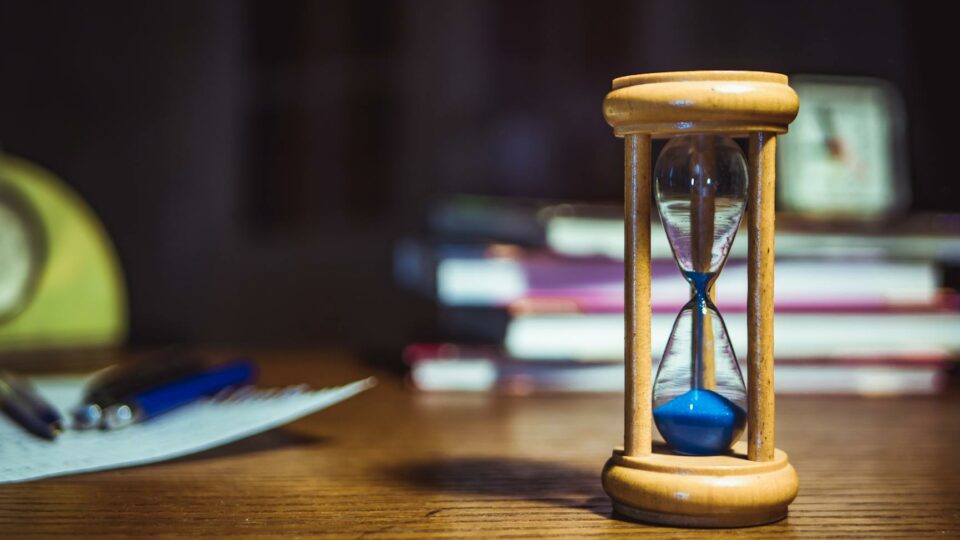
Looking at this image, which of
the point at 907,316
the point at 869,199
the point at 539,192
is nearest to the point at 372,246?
the point at 539,192

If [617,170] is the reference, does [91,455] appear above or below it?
below

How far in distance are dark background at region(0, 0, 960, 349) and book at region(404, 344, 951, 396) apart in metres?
0.70

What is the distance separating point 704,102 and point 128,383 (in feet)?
1.75

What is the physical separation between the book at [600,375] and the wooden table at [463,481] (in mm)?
67

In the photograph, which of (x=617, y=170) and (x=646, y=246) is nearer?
(x=646, y=246)

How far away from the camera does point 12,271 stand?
4.49 feet

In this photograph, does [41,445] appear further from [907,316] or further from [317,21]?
[317,21]

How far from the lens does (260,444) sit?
0.77 m

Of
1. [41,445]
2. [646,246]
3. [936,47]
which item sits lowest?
[41,445]

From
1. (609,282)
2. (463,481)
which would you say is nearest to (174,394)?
(463,481)

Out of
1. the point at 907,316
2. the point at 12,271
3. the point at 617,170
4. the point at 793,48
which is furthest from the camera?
the point at 617,170

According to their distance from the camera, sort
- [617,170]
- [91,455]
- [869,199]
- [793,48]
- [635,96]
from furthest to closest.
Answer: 1. [617,170]
2. [793,48]
3. [869,199]
4. [91,455]
5. [635,96]

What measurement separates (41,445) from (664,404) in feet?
1.41

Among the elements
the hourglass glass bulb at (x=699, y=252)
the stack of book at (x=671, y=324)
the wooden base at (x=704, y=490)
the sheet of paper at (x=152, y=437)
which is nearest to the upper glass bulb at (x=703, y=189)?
the hourglass glass bulb at (x=699, y=252)
